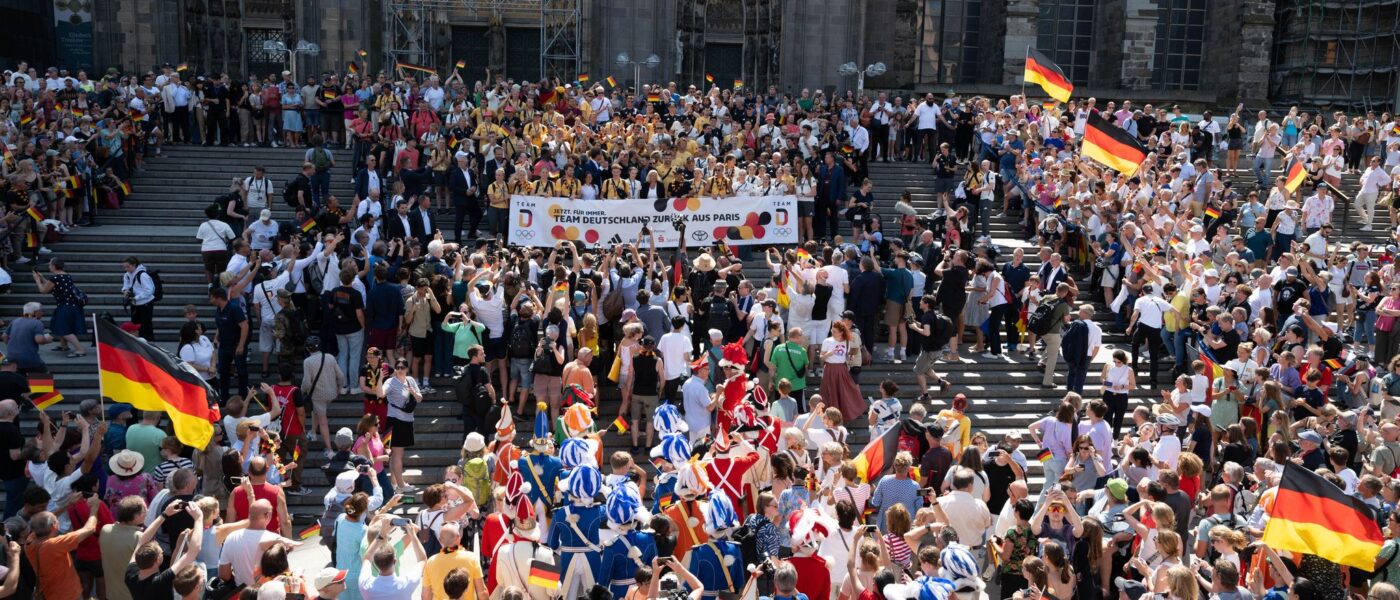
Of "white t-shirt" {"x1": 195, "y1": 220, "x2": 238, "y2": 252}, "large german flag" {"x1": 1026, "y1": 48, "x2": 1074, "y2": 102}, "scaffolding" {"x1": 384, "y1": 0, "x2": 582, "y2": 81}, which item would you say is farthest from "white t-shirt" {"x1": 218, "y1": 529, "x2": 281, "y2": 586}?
"scaffolding" {"x1": 384, "y1": 0, "x2": 582, "y2": 81}

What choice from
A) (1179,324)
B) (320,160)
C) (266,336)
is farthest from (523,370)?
(1179,324)

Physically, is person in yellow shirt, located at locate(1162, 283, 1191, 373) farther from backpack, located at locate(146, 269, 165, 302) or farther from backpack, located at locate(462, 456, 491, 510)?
backpack, located at locate(146, 269, 165, 302)

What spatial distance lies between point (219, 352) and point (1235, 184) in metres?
21.6

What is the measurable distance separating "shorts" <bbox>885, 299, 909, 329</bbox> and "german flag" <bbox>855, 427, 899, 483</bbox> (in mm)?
5860

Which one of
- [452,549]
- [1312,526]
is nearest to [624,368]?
[452,549]

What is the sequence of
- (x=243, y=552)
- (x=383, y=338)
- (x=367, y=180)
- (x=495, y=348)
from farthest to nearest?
(x=367, y=180)
(x=383, y=338)
(x=495, y=348)
(x=243, y=552)

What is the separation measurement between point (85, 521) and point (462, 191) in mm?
10663

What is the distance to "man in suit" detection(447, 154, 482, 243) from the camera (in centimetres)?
2039

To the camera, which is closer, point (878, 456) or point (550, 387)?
point (878, 456)

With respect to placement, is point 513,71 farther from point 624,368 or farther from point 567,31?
point 624,368

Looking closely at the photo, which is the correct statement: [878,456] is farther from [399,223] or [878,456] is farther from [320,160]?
[320,160]

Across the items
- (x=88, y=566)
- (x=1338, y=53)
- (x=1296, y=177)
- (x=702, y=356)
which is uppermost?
(x=1338, y=53)

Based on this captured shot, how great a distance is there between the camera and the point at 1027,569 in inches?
336

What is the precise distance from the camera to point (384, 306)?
15586 mm
